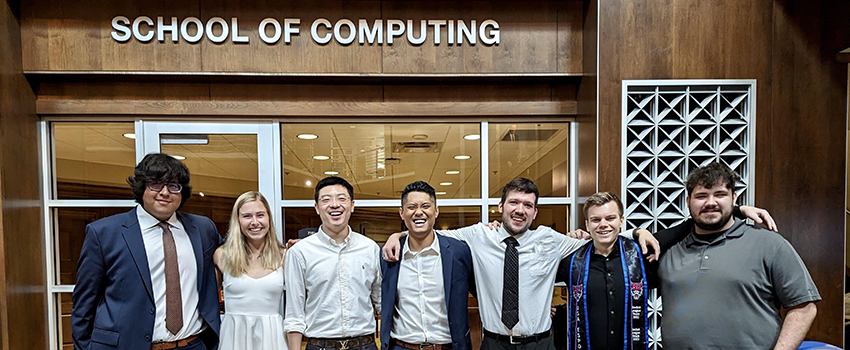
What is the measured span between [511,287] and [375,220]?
1474 mm

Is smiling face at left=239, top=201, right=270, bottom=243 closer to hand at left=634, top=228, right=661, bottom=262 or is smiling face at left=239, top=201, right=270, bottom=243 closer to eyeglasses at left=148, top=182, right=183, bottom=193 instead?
eyeglasses at left=148, top=182, right=183, bottom=193

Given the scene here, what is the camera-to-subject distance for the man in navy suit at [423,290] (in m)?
2.31

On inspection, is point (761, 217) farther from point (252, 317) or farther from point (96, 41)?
point (96, 41)

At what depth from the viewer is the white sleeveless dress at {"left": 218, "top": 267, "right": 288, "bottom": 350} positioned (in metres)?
2.42

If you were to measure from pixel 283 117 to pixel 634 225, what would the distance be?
277 centimetres

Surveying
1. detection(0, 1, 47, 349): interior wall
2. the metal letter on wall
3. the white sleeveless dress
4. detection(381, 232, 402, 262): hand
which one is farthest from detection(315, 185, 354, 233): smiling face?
detection(0, 1, 47, 349): interior wall

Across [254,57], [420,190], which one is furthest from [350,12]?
[420,190]

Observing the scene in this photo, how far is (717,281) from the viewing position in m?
2.05

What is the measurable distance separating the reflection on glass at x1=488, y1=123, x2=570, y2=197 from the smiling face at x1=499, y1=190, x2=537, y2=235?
44.0 inches

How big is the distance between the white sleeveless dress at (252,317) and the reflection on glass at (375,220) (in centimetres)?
103

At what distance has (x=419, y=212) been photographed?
229cm

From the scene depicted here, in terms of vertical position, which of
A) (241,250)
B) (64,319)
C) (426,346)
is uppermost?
(241,250)

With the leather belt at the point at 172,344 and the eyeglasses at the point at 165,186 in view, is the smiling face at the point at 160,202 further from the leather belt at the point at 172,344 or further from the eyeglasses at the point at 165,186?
the leather belt at the point at 172,344

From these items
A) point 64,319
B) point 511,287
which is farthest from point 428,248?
point 64,319
